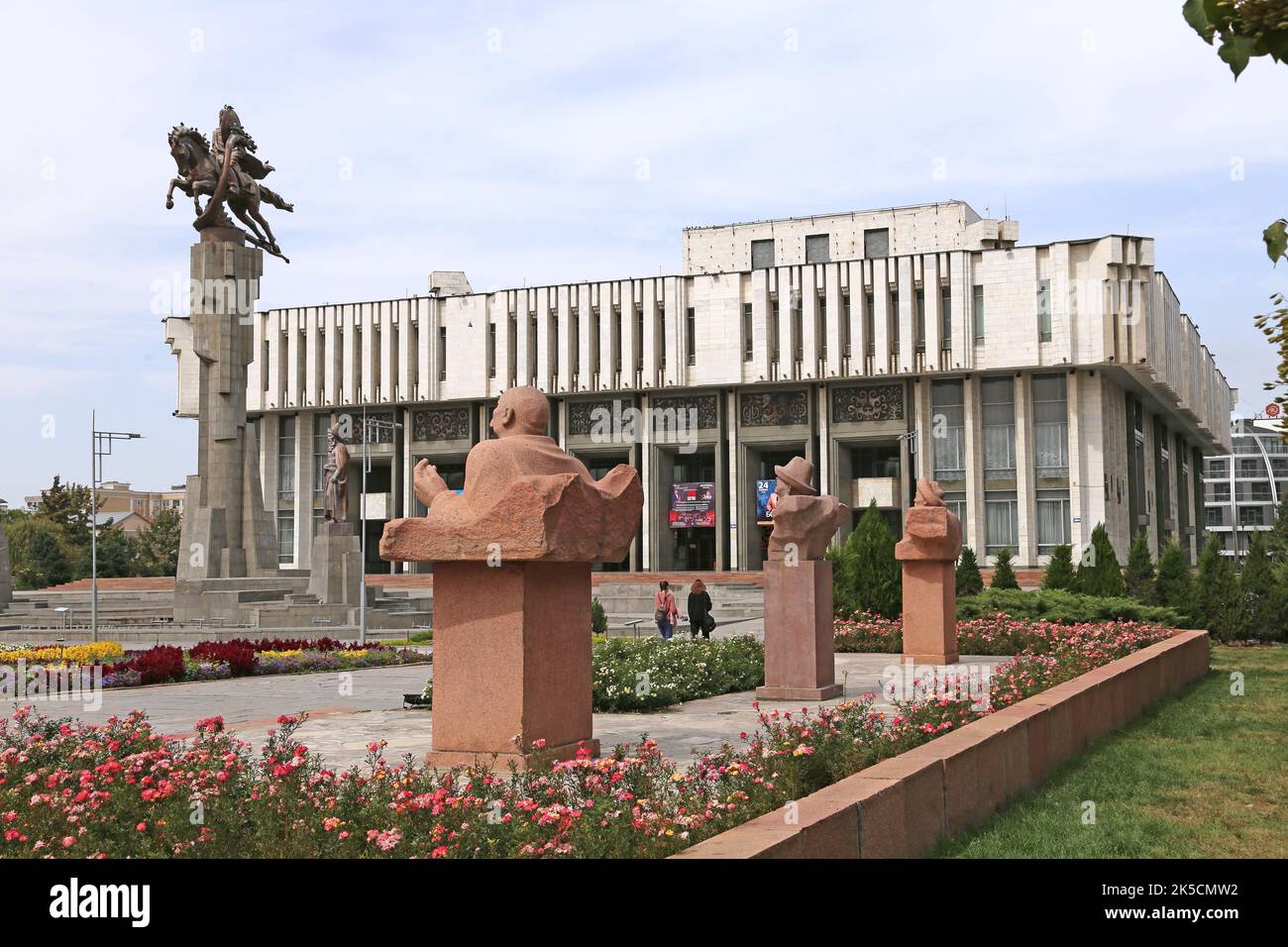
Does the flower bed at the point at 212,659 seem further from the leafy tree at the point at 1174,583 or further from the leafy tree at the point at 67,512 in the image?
the leafy tree at the point at 67,512

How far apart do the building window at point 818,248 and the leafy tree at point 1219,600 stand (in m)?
34.6

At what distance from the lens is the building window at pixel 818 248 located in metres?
58.7

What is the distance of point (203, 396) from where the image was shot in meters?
33.2

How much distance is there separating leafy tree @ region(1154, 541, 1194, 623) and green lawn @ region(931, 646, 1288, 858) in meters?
15.0

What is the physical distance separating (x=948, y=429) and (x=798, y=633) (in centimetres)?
3967

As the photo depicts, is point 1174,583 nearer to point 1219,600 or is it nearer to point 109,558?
point 1219,600

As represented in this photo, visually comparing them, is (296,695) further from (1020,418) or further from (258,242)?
(1020,418)

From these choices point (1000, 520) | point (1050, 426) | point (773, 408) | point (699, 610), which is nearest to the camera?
point (699, 610)

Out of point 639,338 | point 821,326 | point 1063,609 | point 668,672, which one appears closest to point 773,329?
point 821,326

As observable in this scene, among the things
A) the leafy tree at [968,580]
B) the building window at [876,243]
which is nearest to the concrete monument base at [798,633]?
the leafy tree at [968,580]

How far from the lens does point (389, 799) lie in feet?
18.8

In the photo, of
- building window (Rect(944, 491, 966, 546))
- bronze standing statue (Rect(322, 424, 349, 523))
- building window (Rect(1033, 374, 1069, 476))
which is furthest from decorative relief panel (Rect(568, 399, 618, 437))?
bronze standing statue (Rect(322, 424, 349, 523))

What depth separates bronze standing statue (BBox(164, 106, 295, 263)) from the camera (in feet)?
111
